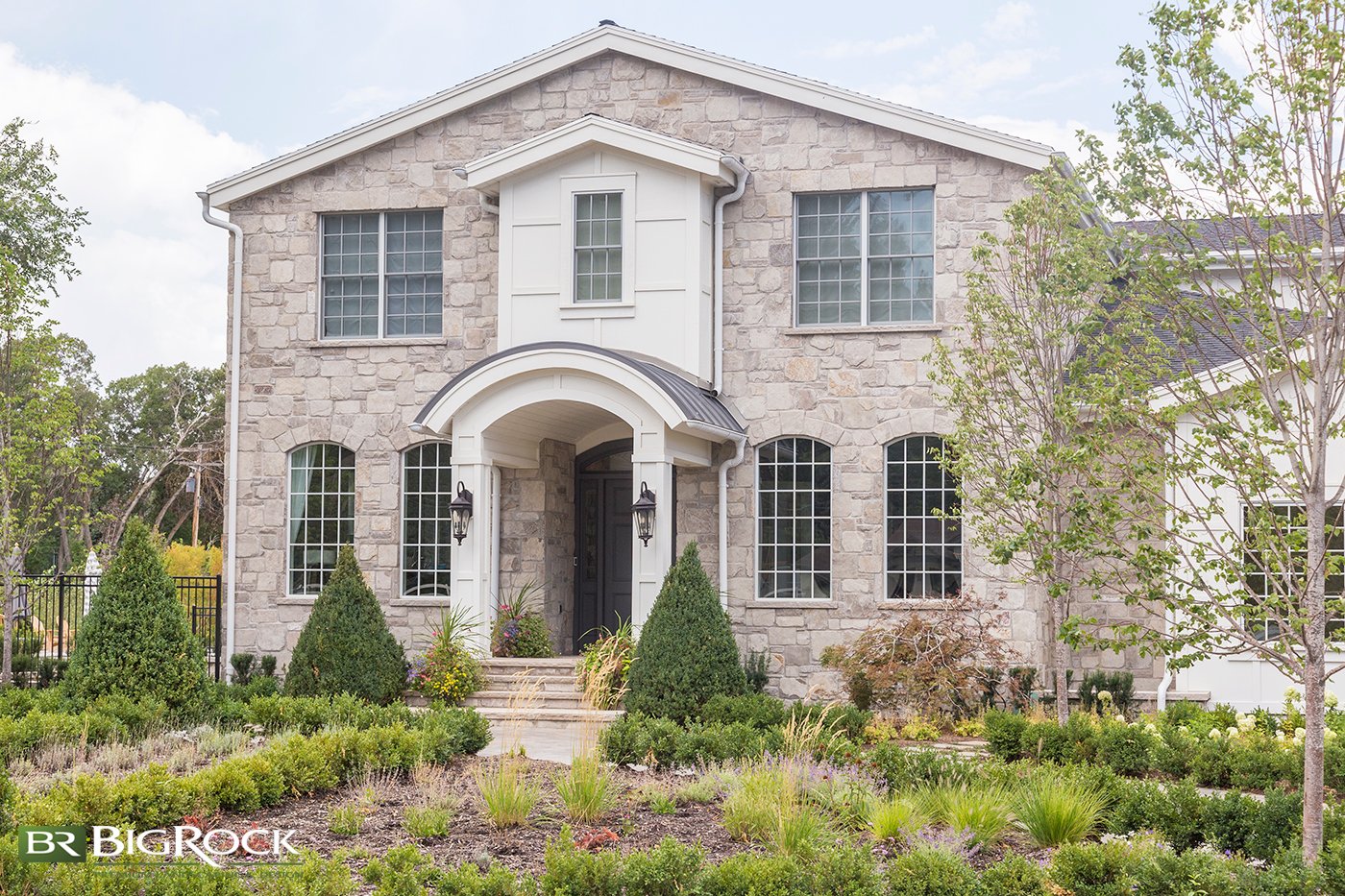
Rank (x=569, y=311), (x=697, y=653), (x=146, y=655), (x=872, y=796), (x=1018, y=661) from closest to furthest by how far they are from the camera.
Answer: (x=872, y=796), (x=146, y=655), (x=697, y=653), (x=1018, y=661), (x=569, y=311)

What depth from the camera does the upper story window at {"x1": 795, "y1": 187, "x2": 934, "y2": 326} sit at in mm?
16344

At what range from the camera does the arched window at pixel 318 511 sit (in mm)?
17578

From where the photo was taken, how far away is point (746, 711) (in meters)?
12.2

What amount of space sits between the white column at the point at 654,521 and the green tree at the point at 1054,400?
11.0ft

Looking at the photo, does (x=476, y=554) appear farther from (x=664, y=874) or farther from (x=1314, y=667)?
(x=1314, y=667)

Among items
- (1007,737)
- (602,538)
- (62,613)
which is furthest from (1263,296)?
(62,613)

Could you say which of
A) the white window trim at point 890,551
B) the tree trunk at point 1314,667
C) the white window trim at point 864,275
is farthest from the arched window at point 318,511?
the tree trunk at point 1314,667

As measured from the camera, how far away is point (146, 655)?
12289 millimetres

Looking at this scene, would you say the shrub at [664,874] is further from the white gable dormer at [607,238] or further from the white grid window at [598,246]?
the white grid window at [598,246]

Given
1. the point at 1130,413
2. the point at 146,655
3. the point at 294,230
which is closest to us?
the point at 1130,413

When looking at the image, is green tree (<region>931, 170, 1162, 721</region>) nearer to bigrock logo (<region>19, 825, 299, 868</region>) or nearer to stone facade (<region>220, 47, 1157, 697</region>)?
stone facade (<region>220, 47, 1157, 697</region>)

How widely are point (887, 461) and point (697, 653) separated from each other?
12.8 ft

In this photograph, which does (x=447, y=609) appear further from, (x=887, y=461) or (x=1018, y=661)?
(x=1018, y=661)

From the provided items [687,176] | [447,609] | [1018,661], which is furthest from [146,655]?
[1018,661]
